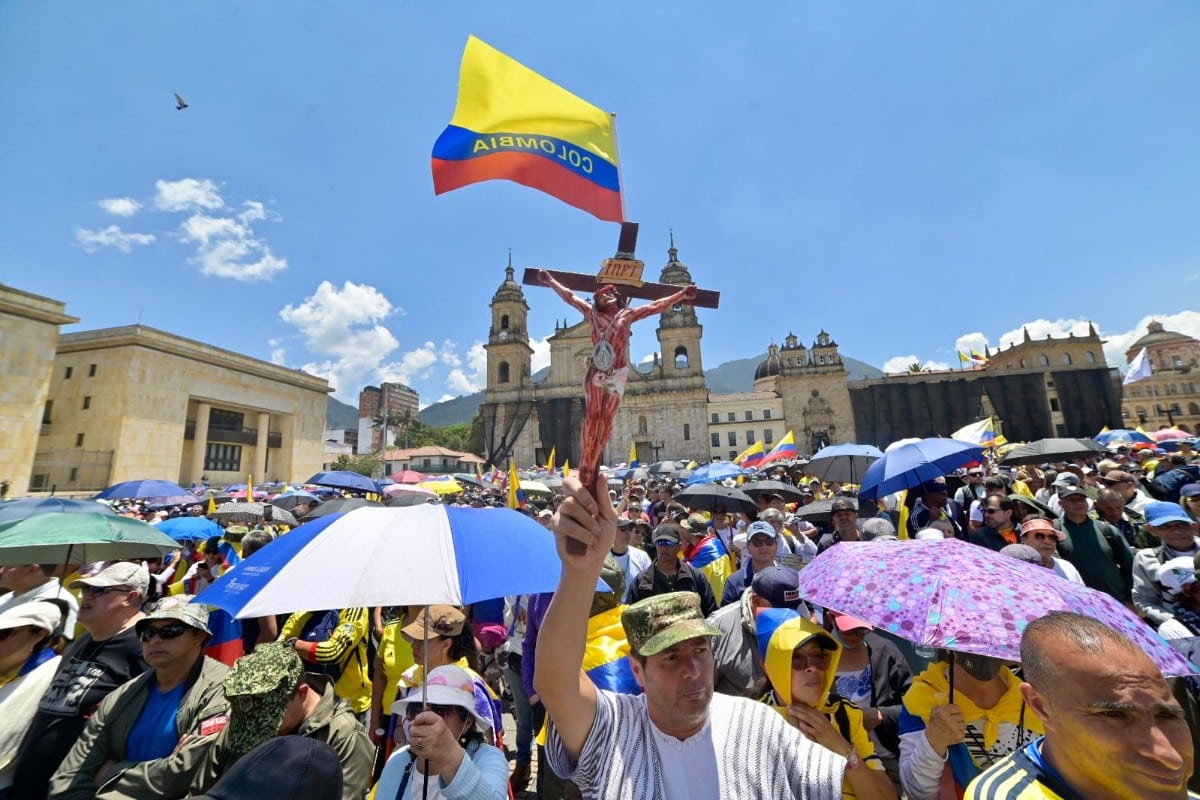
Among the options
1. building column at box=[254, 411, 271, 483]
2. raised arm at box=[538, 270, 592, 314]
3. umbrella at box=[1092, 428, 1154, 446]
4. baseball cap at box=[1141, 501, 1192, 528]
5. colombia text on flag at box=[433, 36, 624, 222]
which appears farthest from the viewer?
building column at box=[254, 411, 271, 483]

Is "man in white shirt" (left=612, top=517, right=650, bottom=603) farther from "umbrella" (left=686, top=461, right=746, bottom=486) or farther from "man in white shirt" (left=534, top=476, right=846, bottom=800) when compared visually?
"umbrella" (left=686, top=461, right=746, bottom=486)

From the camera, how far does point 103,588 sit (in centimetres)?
281

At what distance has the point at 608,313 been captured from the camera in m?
1.66

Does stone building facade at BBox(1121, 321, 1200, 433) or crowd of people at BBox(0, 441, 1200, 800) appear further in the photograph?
stone building facade at BBox(1121, 321, 1200, 433)

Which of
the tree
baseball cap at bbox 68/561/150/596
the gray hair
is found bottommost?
the gray hair

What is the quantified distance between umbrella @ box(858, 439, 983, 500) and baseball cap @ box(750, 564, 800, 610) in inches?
114

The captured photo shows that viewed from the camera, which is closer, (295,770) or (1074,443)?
(295,770)

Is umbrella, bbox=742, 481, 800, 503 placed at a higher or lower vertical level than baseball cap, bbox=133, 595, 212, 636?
higher

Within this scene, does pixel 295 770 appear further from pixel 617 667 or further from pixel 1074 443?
pixel 1074 443

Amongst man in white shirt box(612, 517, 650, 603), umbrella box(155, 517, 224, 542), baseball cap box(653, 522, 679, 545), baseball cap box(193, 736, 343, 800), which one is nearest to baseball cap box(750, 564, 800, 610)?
baseball cap box(653, 522, 679, 545)

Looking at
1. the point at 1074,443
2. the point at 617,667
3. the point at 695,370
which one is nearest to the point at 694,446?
the point at 695,370

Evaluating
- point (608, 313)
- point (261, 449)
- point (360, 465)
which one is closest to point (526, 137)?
point (608, 313)

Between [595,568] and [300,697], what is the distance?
1.88 metres

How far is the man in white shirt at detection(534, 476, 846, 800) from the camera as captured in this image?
1.47 m
